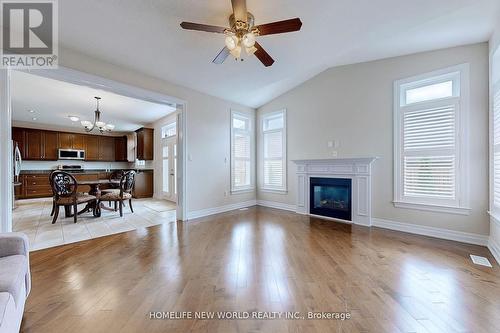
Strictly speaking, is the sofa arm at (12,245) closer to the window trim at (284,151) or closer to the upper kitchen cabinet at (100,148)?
the window trim at (284,151)

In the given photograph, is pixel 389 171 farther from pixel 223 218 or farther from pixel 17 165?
pixel 17 165

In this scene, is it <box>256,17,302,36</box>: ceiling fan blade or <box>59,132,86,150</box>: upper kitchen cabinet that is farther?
<box>59,132,86,150</box>: upper kitchen cabinet

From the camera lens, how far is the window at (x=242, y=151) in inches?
215

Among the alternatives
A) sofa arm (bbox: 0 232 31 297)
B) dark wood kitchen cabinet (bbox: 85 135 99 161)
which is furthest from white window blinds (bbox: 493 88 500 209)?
dark wood kitchen cabinet (bbox: 85 135 99 161)

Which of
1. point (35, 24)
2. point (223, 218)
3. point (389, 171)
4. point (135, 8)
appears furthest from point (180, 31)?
point (389, 171)

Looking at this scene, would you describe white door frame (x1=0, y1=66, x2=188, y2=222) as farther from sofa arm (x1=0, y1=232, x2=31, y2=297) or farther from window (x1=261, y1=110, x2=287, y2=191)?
window (x1=261, y1=110, x2=287, y2=191)

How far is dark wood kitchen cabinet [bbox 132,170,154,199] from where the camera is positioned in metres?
7.25

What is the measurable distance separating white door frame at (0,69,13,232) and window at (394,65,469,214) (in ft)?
18.3

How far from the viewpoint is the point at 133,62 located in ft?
10.7

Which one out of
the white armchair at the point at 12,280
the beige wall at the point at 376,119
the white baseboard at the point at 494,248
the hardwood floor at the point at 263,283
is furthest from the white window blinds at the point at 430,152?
the white armchair at the point at 12,280

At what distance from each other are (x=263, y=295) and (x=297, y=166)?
3599mm

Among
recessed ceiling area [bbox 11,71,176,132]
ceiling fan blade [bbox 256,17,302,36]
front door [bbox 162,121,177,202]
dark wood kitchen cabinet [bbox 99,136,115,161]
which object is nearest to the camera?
ceiling fan blade [bbox 256,17,302,36]

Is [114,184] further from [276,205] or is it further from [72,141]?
[276,205]

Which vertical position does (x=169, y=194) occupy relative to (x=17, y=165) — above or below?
below
